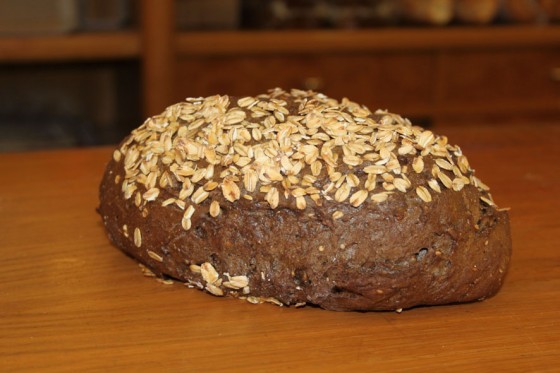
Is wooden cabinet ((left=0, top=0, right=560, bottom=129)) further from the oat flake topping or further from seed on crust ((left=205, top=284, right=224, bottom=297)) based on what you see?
seed on crust ((left=205, top=284, right=224, bottom=297))

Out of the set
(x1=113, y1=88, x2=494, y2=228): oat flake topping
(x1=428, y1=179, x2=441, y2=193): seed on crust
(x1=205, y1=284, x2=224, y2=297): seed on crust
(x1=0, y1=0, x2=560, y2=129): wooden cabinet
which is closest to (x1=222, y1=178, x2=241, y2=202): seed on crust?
(x1=113, y1=88, x2=494, y2=228): oat flake topping

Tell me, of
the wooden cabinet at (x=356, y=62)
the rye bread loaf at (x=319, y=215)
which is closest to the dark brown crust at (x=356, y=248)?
the rye bread loaf at (x=319, y=215)

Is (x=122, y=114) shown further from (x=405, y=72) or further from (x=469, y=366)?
(x=469, y=366)

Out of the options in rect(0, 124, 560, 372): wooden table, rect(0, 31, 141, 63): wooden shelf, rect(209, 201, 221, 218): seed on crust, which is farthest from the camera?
rect(0, 31, 141, 63): wooden shelf

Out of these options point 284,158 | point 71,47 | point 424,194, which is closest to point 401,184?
point 424,194

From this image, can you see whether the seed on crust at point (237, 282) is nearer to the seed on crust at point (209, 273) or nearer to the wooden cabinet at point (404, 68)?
the seed on crust at point (209, 273)

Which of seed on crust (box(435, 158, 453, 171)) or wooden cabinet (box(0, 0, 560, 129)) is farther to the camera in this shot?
wooden cabinet (box(0, 0, 560, 129))

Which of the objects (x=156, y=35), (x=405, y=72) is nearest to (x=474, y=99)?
(x=405, y=72)

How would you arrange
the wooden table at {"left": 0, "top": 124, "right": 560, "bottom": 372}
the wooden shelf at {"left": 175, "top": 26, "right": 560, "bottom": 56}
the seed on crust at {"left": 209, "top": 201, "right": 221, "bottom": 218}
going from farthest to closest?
the wooden shelf at {"left": 175, "top": 26, "right": 560, "bottom": 56} < the seed on crust at {"left": 209, "top": 201, "right": 221, "bottom": 218} < the wooden table at {"left": 0, "top": 124, "right": 560, "bottom": 372}
